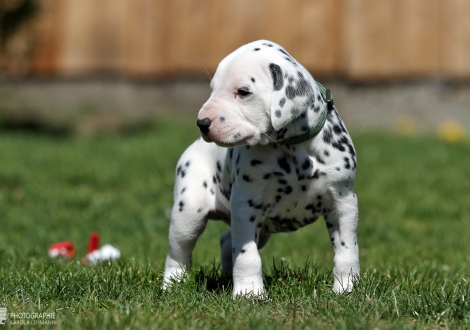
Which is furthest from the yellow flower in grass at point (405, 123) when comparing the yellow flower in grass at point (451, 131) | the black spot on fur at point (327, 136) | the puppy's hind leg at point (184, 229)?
the black spot on fur at point (327, 136)

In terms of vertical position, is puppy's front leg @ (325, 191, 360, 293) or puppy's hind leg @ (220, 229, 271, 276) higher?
puppy's front leg @ (325, 191, 360, 293)

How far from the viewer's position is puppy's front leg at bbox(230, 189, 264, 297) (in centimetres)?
351

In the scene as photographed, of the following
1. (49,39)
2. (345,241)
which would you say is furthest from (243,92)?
(49,39)

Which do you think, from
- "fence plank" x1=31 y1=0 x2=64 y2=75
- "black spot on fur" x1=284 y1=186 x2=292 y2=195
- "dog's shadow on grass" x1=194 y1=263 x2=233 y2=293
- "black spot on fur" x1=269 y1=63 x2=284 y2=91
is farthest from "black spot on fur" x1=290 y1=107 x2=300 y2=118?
"fence plank" x1=31 y1=0 x2=64 y2=75

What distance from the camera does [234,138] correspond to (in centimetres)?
328

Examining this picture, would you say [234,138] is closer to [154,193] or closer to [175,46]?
[154,193]

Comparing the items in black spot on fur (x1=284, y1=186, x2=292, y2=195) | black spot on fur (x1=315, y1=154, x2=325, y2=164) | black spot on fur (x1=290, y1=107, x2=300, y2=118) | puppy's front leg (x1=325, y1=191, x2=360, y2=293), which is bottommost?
puppy's front leg (x1=325, y1=191, x2=360, y2=293)

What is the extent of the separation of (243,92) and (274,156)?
376 millimetres

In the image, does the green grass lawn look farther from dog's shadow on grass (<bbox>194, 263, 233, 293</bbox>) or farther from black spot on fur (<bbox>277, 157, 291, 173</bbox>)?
black spot on fur (<bbox>277, 157, 291, 173</bbox>)

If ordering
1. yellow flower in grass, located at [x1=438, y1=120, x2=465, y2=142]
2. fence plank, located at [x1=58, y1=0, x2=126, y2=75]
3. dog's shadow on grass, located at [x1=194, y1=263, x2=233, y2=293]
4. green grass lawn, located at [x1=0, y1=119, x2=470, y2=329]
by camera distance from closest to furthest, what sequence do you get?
green grass lawn, located at [x1=0, y1=119, x2=470, y2=329], dog's shadow on grass, located at [x1=194, y1=263, x2=233, y2=293], yellow flower in grass, located at [x1=438, y1=120, x2=465, y2=142], fence plank, located at [x1=58, y1=0, x2=126, y2=75]

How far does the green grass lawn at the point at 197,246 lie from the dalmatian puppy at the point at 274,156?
287mm

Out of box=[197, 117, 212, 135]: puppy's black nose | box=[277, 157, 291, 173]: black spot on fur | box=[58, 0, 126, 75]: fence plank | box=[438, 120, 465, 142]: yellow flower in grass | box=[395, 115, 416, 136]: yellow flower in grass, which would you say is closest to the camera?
box=[197, 117, 212, 135]: puppy's black nose

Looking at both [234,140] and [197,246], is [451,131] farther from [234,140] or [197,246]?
[234,140]

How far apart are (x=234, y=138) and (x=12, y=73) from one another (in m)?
9.97
